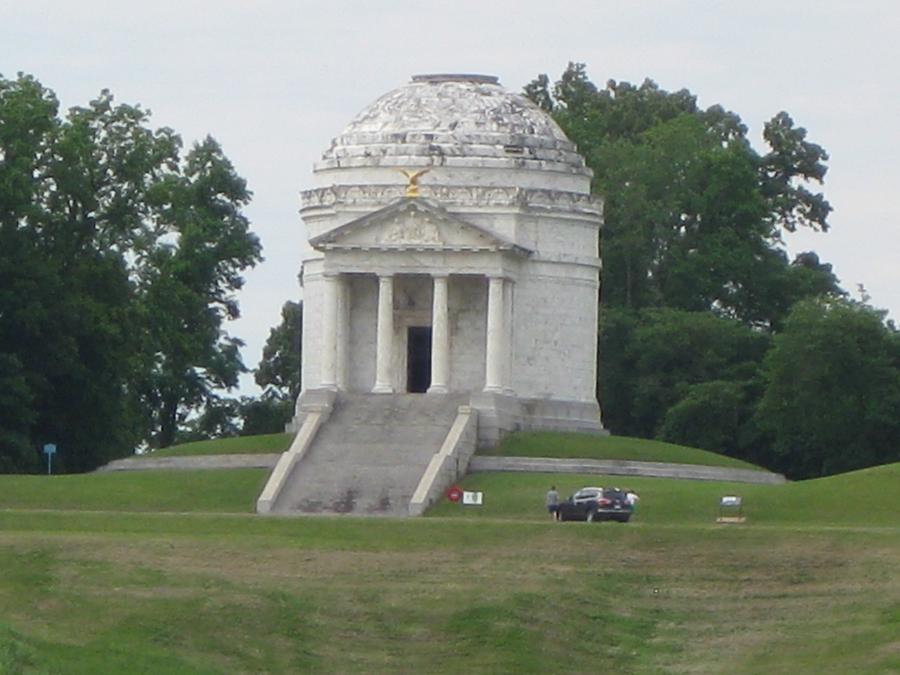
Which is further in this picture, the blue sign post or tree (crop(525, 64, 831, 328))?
tree (crop(525, 64, 831, 328))

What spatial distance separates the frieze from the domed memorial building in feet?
0.14

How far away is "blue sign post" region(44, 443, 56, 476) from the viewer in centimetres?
10008

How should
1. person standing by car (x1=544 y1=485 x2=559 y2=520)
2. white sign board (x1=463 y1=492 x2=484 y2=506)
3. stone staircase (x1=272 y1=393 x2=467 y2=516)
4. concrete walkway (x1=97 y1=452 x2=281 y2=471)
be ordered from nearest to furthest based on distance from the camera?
1. person standing by car (x1=544 y1=485 x2=559 y2=520)
2. white sign board (x1=463 y1=492 x2=484 y2=506)
3. stone staircase (x1=272 y1=393 x2=467 y2=516)
4. concrete walkway (x1=97 y1=452 x2=281 y2=471)

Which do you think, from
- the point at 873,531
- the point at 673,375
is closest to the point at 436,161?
the point at 673,375

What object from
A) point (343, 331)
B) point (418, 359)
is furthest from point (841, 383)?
point (343, 331)

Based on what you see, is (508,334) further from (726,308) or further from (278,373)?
(278,373)

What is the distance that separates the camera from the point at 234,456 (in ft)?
321

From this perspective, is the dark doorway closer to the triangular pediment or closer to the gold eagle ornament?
the triangular pediment

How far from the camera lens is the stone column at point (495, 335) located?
102 metres

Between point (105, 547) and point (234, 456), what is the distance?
2697cm

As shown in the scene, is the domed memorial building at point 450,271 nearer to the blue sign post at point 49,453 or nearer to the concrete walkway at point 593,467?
the concrete walkway at point 593,467

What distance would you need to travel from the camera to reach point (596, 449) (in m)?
100

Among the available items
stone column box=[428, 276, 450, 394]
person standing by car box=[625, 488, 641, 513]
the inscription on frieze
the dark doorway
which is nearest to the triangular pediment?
the inscription on frieze

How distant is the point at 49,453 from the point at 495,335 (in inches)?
534
